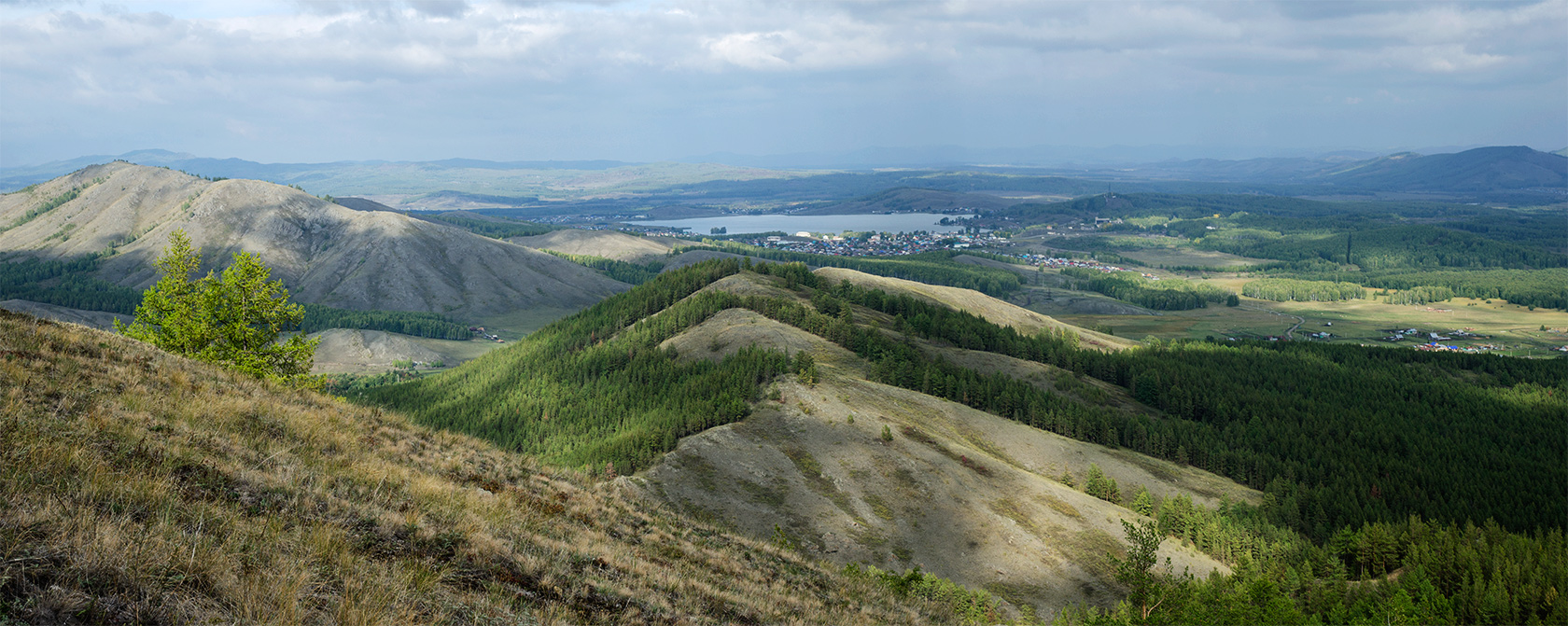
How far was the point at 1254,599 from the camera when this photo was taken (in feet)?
214

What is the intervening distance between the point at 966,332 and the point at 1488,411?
3641 inches

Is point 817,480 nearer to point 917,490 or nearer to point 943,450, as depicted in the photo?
point 917,490

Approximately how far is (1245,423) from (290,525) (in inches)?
5703

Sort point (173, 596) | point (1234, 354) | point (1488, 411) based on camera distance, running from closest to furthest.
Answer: point (173, 596)
point (1488, 411)
point (1234, 354)

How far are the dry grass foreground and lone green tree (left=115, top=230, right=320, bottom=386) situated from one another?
72.9 feet

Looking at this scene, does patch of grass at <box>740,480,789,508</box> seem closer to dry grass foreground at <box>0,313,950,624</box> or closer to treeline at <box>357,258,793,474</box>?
treeline at <box>357,258,793,474</box>

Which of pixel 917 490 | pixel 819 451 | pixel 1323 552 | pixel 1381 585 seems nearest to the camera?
pixel 917 490

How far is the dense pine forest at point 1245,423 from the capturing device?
73.8 m

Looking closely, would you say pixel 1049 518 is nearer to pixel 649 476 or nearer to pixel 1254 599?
pixel 1254 599

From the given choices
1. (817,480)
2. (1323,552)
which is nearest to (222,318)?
(817,480)

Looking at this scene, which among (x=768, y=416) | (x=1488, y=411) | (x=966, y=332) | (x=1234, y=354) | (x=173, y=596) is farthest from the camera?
(x=1234, y=354)

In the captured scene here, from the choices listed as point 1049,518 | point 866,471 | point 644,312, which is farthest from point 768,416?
point 644,312

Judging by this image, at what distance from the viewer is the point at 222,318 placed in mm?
51750

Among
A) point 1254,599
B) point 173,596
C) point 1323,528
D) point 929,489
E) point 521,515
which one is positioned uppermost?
point 173,596
